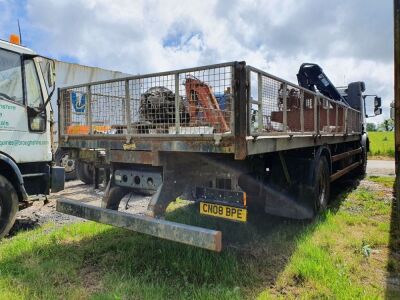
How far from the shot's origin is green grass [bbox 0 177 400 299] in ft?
10.00

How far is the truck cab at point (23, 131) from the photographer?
15.3ft

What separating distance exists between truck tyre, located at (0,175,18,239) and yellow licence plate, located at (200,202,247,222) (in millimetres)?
2683

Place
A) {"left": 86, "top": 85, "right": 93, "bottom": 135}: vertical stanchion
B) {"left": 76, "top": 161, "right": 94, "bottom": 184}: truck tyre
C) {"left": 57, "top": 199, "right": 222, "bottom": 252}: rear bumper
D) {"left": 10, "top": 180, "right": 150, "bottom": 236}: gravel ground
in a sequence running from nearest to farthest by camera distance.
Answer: {"left": 57, "top": 199, "right": 222, "bottom": 252}: rear bumper
{"left": 86, "top": 85, "right": 93, "bottom": 135}: vertical stanchion
{"left": 10, "top": 180, "right": 150, "bottom": 236}: gravel ground
{"left": 76, "top": 161, "right": 94, "bottom": 184}: truck tyre

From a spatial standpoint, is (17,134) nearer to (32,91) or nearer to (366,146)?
(32,91)

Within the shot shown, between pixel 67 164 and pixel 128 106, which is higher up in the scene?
pixel 128 106

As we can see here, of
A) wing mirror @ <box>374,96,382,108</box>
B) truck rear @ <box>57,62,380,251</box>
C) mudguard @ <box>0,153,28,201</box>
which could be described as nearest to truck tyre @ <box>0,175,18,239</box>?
mudguard @ <box>0,153,28,201</box>

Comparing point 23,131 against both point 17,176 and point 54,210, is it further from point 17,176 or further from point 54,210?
point 54,210

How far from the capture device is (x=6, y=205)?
464cm

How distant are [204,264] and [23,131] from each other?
3205 mm

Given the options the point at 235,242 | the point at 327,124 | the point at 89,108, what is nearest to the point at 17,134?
the point at 89,108

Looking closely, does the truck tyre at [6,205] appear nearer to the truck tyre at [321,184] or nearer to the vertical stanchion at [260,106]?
the vertical stanchion at [260,106]

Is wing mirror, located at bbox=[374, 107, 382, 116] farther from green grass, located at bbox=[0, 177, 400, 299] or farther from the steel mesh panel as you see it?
the steel mesh panel

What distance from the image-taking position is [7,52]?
4.85 meters

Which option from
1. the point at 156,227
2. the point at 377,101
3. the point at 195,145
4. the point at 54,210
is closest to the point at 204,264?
the point at 156,227
